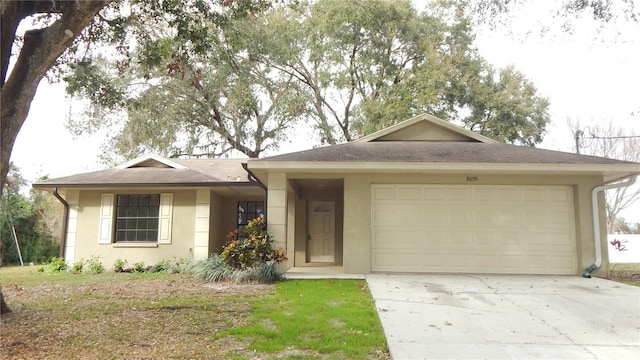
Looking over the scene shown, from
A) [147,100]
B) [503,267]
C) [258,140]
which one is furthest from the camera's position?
[258,140]

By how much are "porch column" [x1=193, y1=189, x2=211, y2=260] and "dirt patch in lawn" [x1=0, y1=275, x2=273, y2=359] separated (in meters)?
3.67

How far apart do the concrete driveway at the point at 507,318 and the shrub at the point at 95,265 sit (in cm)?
814

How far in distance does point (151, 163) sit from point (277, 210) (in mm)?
6636

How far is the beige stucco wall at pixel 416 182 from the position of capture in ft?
33.0

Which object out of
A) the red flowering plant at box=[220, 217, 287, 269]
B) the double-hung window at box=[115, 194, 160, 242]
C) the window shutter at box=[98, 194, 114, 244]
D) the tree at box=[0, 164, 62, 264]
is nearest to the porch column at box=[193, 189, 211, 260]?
the double-hung window at box=[115, 194, 160, 242]

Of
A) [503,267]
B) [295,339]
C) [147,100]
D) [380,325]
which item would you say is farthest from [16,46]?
[503,267]

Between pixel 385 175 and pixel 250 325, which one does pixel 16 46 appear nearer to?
pixel 250 325

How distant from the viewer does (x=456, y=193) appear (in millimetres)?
10422

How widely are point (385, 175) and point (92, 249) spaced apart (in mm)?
9275

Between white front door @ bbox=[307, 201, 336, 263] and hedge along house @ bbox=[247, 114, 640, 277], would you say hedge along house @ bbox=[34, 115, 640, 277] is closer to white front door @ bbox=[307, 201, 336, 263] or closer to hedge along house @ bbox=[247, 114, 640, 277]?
hedge along house @ bbox=[247, 114, 640, 277]

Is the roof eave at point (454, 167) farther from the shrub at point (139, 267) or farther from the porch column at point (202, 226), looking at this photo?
the shrub at point (139, 267)

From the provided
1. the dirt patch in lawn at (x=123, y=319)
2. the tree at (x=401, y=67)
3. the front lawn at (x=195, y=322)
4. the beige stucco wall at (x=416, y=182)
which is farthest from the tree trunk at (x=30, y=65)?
the tree at (x=401, y=67)

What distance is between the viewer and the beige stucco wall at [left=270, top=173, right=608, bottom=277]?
33.0 feet

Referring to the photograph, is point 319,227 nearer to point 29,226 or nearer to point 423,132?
point 423,132
